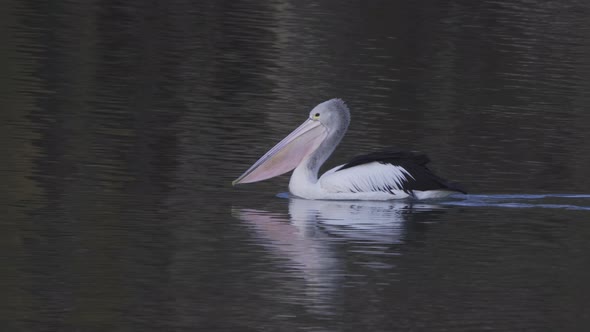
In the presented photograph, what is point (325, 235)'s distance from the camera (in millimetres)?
7172

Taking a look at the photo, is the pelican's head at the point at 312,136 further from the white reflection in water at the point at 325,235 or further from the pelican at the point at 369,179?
the white reflection in water at the point at 325,235

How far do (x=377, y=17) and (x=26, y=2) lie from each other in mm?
4364


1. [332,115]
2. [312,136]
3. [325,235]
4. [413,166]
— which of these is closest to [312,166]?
[312,136]

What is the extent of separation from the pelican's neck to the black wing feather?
0.85ft

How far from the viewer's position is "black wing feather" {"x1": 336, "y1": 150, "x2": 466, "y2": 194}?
819 centimetres

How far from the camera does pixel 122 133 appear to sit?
997 centimetres

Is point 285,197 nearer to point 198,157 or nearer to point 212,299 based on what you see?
point 198,157

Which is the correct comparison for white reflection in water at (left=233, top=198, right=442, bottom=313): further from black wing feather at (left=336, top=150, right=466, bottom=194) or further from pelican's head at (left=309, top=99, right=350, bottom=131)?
pelican's head at (left=309, top=99, right=350, bottom=131)

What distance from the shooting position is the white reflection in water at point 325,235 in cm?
614

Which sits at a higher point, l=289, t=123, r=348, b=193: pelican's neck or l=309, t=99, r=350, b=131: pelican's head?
l=309, t=99, r=350, b=131: pelican's head

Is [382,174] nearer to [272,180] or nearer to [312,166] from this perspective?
[312,166]

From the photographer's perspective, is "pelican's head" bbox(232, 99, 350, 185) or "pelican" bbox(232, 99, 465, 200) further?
"pelican's head" bbox(232, 99, 350, 185)

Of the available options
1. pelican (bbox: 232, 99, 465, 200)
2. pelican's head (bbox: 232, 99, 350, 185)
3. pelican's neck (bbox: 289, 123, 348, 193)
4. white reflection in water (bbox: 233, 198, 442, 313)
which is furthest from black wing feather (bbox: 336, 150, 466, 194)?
pelican's head (bbox: 232, 99, 350, 185)

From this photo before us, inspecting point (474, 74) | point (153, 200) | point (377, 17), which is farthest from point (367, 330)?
point (377, 17)
